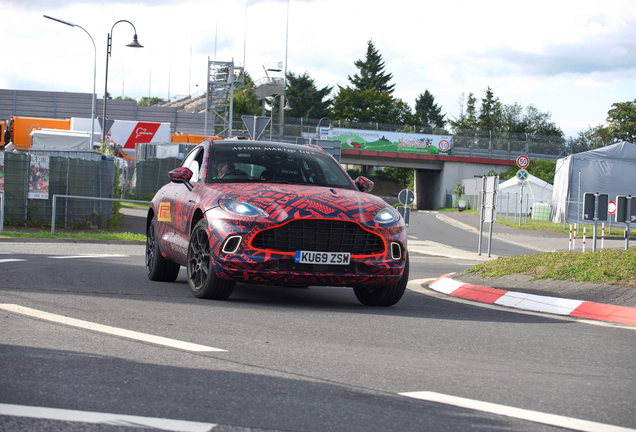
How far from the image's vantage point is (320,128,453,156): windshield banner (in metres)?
69.1

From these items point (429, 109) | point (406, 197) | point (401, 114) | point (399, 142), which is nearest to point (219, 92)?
point (399, 142)

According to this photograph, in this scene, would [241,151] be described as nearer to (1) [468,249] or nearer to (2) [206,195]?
(2) [206,195]

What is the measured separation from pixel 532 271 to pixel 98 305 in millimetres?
5970

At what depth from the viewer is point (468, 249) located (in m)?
26.8

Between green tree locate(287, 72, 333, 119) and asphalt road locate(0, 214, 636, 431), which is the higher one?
green tree locate(287, 72, 333, 119)

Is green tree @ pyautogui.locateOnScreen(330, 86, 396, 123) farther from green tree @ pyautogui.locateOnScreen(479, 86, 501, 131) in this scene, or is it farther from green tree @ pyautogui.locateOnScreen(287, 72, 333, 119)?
green tree @ pyautogui.locateOnScreen(479, 86, 501, 131)

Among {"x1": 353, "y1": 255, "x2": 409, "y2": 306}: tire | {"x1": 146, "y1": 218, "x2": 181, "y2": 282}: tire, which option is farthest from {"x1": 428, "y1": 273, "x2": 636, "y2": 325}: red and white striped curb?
{"x1": 146, "y1": 218, "x2": 181, "y2": 282}: tire

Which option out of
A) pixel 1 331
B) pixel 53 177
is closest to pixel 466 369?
pixel 1 331

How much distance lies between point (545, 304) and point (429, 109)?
452ft

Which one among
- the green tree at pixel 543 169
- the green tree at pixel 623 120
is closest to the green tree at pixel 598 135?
the green tree at pixel 623 120

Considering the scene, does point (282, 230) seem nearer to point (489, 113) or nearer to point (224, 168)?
point (224, 168)

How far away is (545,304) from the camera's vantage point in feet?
26.8

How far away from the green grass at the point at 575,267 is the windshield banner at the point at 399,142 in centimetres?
5797

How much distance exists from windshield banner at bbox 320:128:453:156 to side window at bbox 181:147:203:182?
197ft
